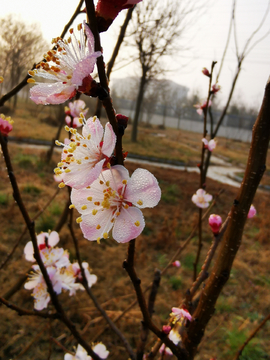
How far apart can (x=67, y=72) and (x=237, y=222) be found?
49 cm

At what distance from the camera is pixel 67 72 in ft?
1.69

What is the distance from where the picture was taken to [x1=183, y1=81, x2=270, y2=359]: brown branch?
581mm

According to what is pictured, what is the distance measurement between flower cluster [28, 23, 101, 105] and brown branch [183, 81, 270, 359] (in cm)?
38

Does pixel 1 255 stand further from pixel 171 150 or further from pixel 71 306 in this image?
pixel 171 150

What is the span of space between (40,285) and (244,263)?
3.08 m

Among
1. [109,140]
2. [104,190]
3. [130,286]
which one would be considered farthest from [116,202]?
[130,286]

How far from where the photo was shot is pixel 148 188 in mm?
→ 455

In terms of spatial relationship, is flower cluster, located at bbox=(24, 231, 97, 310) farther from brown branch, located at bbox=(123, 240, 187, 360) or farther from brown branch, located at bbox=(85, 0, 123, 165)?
brown branch, located at bbox=(85, 0, 123, 165)

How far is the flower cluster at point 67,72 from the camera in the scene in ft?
1.24

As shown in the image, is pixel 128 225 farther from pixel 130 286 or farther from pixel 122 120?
pixel 130 286

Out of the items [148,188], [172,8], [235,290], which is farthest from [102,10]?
[172,8]

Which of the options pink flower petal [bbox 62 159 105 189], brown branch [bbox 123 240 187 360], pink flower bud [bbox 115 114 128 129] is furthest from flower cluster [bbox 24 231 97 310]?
pink flower bud [bbox 115 114 128 129]

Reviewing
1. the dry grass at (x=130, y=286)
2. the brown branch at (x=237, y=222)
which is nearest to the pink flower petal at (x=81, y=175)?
the brown branch at (x=237, y=222)

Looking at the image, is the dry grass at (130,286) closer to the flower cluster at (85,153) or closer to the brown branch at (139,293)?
the brown branch at (139,293)
